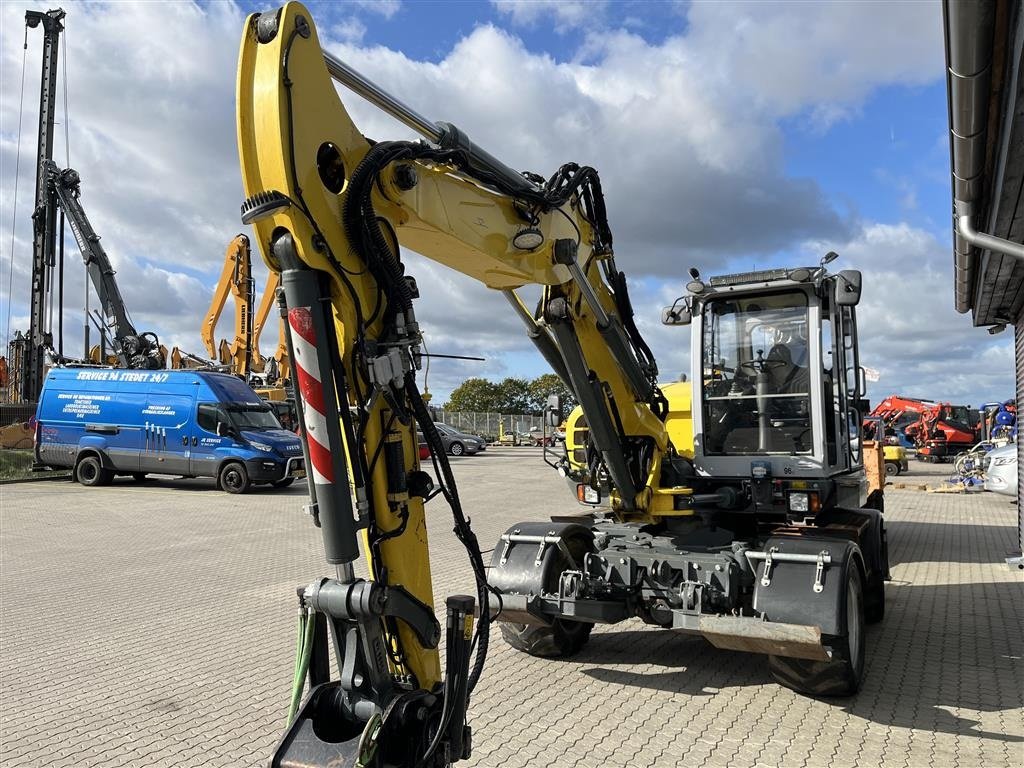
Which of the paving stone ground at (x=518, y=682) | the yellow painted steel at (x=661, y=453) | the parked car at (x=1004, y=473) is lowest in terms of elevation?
the paving stone ground at (x=518, y=682)

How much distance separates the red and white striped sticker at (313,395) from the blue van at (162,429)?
1498 cm

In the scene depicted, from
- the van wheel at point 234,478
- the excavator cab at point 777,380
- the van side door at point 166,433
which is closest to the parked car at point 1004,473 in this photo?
the excavator cab at point 777,380

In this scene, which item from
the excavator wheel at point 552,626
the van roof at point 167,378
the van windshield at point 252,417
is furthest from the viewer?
the van roof at point 167,378

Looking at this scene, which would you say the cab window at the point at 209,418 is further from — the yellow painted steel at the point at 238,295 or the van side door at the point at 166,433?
the yellow painted steel at the point at 238,295

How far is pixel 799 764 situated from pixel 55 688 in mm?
4887

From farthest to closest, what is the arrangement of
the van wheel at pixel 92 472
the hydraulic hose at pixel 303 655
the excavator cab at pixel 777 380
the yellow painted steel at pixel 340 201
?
the van wheel at pixel 92 472, the excavator cab at pixel 777 380, the hydraulic hose at pixel 303 655, the yellow painted steel at pixel 340 201

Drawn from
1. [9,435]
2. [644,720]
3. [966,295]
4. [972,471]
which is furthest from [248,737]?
[9,435]

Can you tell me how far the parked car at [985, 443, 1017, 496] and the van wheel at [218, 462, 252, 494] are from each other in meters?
15.5

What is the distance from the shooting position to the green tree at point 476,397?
71438mm

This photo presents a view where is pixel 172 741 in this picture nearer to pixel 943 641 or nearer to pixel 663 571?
pixel 663 571

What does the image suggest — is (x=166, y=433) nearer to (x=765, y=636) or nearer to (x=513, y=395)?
(x=765, y=636)

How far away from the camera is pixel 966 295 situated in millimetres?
9117

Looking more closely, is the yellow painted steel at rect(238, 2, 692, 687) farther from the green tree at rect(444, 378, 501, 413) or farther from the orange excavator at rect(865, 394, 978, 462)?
the green tree at rect(444, 378, 501, 413)

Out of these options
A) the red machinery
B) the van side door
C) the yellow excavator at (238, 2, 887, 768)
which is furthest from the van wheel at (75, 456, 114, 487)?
the red machinery
